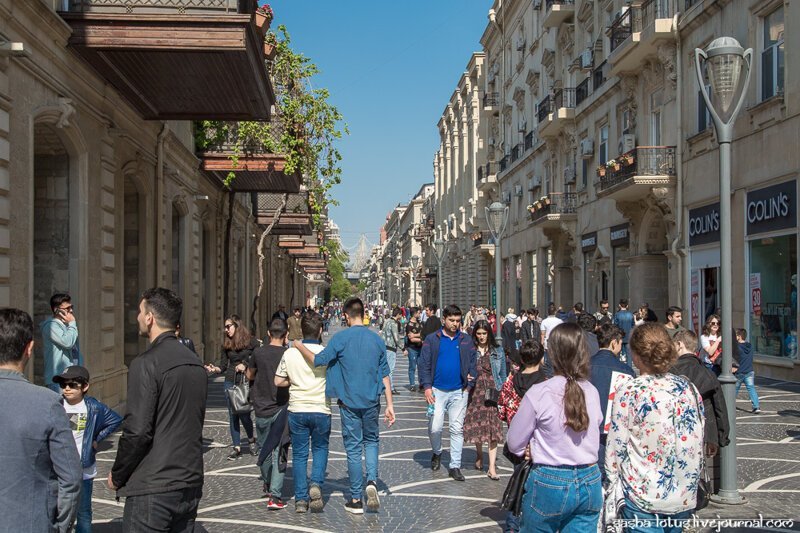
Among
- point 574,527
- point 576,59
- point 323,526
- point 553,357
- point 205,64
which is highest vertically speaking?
point 576,59

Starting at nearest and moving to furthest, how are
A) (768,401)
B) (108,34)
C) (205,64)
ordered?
(108,34) < (205,64) < (768,401)

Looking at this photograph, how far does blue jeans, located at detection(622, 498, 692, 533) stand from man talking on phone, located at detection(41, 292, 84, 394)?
22.0 feet

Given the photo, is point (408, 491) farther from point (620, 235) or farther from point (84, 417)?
point (620, 235)

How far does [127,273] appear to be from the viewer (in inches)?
645

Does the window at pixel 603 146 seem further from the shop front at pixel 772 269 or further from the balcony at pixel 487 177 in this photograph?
the balcony at pixel 487 177

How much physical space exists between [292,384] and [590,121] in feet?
84.2

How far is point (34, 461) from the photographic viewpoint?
3.61 meters

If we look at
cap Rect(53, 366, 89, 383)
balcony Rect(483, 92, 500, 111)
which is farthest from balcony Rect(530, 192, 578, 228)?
cap Rect(53, 366, 89, 383)

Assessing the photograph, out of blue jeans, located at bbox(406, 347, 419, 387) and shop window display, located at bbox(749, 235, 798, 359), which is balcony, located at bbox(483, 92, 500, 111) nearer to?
shop window display, located at bbox(749, 235, 798, 359)

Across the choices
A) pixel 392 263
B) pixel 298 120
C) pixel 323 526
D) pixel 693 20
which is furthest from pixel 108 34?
pixel 392 263

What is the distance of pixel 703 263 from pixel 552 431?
19.0m

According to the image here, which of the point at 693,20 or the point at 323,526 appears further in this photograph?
the point at 693,20

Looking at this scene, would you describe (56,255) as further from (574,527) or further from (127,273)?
(574,527)

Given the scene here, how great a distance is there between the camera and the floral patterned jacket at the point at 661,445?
4.40 metres
